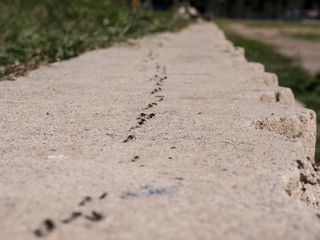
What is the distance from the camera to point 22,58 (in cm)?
409

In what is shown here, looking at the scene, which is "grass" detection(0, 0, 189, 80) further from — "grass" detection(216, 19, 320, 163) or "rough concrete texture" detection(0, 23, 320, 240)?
"grass" detection(216, 19, 320, 163)

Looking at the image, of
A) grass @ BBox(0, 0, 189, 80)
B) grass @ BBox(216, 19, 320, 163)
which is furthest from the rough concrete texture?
grass @ BBox(0, 0, 189, 80)

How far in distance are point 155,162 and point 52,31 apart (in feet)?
14.7

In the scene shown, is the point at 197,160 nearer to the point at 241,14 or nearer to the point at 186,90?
the point at 186,90

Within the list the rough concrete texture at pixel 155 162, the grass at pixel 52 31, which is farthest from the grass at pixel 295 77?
the grass at pixel 52 31

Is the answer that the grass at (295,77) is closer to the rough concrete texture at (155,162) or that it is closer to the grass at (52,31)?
the rough concrete texture at (155,162)

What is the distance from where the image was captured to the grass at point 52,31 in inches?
164

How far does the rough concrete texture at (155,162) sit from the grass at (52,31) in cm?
119

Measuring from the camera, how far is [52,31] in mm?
5684

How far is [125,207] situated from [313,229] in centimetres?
49

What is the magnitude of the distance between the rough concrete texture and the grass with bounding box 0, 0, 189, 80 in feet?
3.91

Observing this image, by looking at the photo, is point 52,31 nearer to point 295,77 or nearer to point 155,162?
point 295,77

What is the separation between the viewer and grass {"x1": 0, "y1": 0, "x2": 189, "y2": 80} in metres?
4.17

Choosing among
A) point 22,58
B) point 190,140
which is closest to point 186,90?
point 190,140
